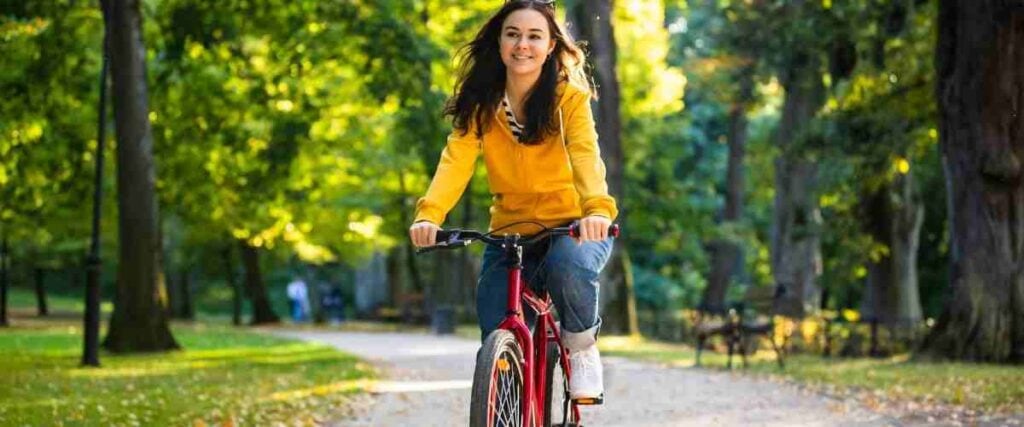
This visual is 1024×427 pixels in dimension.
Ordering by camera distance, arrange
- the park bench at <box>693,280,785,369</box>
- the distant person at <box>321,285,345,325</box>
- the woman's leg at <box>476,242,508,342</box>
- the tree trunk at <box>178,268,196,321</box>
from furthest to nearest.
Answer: the tree trunk at <box>178,268,196,321</box>
the distant person at <box>321,285,345,325</box>
the park bench at <box>693,280,785,369</box>
the woman's leg at <box>476,242,508,342</box>

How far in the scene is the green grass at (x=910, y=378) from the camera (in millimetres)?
12977

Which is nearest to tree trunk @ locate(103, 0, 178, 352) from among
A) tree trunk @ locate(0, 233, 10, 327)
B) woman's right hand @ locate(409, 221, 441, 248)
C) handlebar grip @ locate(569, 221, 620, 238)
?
tree trunk @ locate(0, 233, 10, 327)

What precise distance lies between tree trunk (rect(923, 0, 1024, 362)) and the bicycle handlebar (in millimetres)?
12663

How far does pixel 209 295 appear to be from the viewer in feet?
244

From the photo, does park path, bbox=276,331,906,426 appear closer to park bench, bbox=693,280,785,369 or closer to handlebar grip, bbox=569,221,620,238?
park bench, bbox=693,280,785,369

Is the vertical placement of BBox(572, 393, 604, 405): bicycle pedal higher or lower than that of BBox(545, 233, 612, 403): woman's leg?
lower

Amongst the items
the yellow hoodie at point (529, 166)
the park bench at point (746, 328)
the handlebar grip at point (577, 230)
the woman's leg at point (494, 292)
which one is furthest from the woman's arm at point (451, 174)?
the park bench at point (746, 328)

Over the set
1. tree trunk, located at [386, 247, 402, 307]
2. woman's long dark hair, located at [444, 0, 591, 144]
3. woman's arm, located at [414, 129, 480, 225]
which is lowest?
woman's arm, located at [414, 129, 480, 225]

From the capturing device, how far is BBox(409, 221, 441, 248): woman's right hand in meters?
6.16

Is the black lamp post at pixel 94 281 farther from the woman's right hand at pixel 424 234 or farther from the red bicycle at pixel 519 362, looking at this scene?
the woman's right hand at pixel 424 234

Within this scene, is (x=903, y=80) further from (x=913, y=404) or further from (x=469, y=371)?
(x=913, y=404)

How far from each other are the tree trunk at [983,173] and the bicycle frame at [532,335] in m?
12.2

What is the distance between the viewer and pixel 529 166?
655cm

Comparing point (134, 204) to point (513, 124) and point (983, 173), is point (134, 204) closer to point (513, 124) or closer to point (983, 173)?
point (983, 173)
